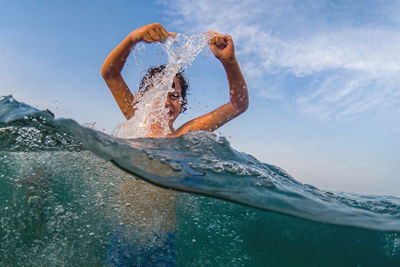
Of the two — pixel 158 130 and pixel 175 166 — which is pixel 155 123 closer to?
pixel 158 130

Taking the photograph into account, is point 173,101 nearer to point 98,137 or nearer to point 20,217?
point 98,137

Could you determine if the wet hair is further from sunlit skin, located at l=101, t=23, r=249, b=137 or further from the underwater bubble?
the underwater bubble

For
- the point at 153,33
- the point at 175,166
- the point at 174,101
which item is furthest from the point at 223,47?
the point at 175,166

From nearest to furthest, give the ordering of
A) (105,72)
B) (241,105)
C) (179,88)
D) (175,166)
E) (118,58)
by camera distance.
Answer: (175,166) → (118,58) → (105,72) → (241,105) → (179,88)

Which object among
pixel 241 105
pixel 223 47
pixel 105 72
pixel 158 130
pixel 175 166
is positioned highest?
pixel 223 47

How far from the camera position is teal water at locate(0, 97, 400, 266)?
129 inches

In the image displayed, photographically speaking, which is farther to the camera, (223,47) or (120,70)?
A: (120,70)

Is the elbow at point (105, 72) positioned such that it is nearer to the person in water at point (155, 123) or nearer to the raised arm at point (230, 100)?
the person in water at point (155, 123)

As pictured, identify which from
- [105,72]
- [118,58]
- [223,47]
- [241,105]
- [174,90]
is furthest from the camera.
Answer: [174,90]

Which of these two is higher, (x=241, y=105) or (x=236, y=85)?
(x=236, y=85)

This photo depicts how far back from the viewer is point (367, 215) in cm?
480

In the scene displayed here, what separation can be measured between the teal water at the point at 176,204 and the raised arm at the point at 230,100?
346 mm

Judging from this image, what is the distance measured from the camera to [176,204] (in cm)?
384

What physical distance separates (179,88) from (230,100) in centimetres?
96
